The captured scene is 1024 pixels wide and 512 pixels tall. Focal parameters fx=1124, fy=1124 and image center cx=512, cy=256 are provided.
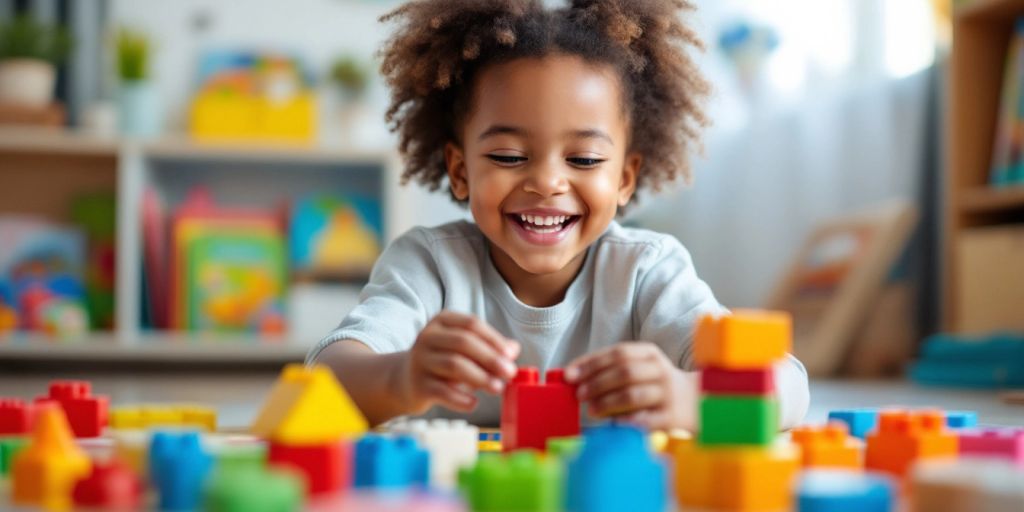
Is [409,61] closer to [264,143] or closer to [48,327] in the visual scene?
[264,143]

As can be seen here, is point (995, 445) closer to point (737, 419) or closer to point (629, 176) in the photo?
point (737, 419)

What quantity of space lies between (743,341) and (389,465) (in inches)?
7.2

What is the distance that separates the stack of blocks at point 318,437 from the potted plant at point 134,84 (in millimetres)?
2525

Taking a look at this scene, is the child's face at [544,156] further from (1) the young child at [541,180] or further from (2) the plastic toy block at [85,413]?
(2) the plastic toy block at [85,413]

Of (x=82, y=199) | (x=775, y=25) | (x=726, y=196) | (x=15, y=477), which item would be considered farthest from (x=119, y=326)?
(x=15, y=477)

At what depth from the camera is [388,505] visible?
1.45 ft

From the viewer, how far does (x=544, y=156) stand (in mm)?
1063

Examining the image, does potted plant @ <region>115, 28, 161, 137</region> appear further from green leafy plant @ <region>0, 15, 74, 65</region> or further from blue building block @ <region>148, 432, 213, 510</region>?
blue building block @ <region>148, 432, 213, 510</region>

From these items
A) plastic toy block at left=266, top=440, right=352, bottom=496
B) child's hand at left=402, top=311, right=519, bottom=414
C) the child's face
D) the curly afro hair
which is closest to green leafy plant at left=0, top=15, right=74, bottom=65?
the curly afro hair

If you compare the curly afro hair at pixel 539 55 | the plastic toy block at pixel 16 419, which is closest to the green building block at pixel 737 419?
the plastic toy block at pixel 16 419

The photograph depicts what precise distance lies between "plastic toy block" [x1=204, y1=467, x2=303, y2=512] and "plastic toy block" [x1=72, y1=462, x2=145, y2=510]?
0.35 ft

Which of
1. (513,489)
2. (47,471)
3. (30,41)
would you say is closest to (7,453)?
(47,471)

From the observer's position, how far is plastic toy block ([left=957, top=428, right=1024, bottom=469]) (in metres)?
0.65

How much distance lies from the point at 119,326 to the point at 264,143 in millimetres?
584
